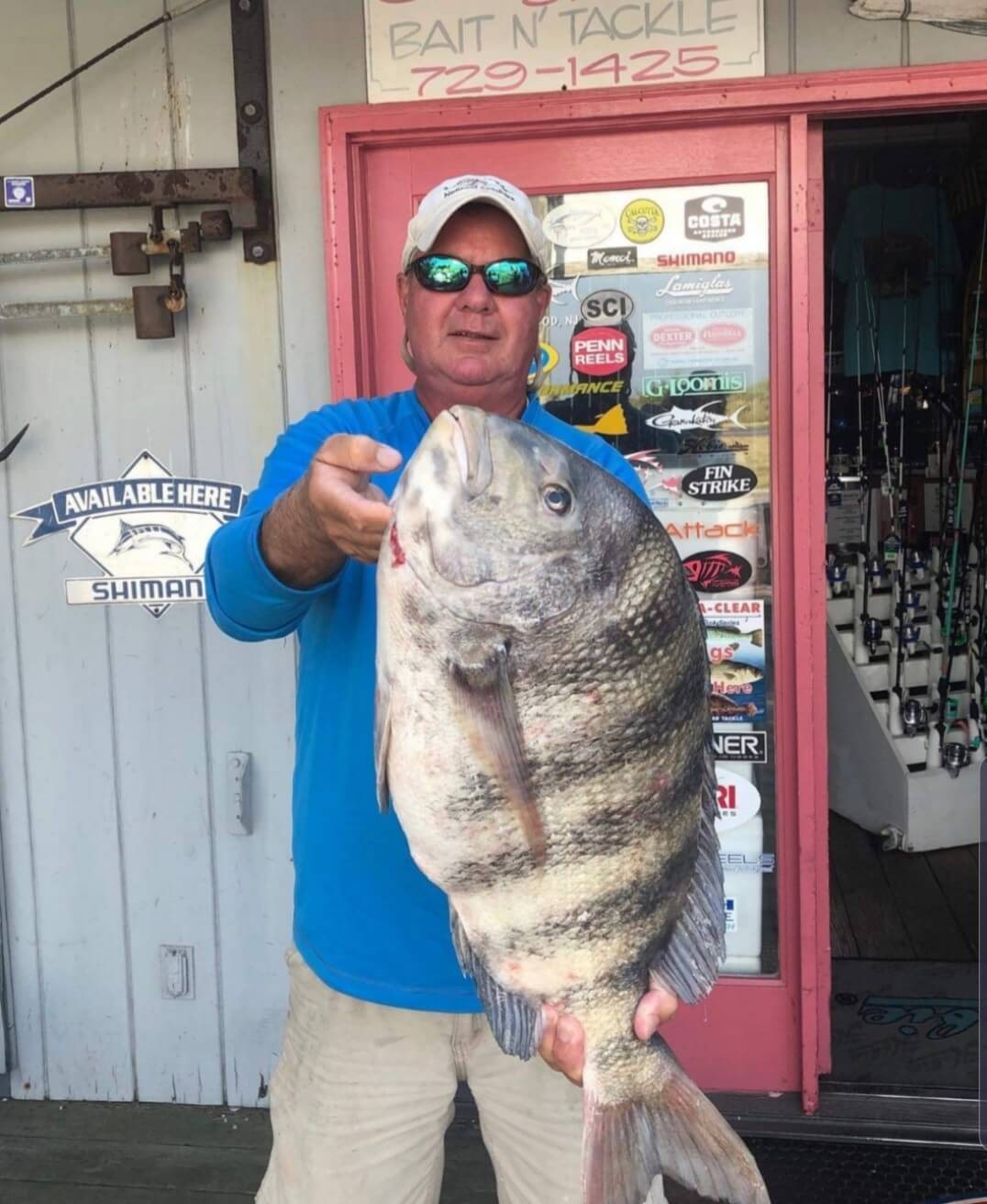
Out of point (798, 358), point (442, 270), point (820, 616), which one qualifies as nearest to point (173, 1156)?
point (820, 616)

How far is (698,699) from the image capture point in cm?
139

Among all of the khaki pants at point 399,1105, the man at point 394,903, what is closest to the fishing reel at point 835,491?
the man at point 394,903

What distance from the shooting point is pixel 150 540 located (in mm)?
3041

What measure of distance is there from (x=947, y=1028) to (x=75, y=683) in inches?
116

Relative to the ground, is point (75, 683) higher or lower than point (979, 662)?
higher

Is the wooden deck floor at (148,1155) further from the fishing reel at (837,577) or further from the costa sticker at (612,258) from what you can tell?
the fishing reel at (837,577)

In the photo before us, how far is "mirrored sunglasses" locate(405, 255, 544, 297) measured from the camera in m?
1.76

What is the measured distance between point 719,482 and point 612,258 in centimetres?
69

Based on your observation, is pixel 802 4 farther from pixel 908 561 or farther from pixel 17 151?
pixel 908 561

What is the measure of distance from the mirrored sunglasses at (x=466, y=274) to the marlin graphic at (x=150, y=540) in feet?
4.93

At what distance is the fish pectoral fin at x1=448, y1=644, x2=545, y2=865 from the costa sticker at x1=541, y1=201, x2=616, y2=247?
2031 millimetres

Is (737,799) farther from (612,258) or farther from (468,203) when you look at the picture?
(468,203)

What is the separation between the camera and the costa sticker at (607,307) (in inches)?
118

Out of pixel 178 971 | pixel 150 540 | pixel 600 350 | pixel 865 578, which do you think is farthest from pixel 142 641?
pixel 865 578
